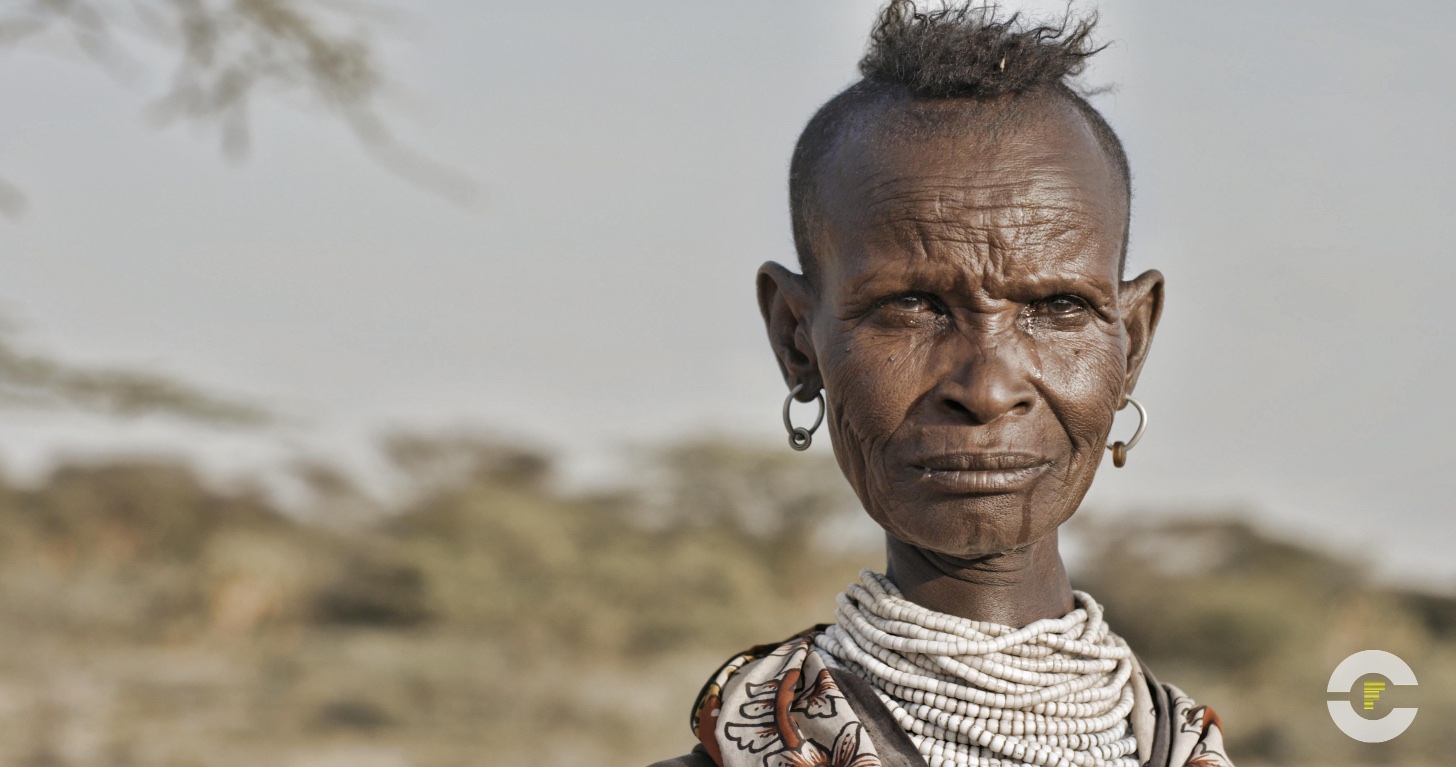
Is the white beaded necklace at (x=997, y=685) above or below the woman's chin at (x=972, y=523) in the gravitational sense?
below

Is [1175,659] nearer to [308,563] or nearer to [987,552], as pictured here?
[308,563]

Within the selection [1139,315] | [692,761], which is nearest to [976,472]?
[1139,315]

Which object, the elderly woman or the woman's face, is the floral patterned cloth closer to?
the elderly woman

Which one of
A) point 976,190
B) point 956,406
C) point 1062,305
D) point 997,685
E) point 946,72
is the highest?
point 946,72

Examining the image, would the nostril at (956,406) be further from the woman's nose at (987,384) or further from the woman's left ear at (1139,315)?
the woman's left ear at (1139,315)

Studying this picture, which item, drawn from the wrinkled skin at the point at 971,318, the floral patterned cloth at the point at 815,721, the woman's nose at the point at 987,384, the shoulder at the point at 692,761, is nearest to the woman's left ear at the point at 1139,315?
the wrinkled skin at the point at 971,318

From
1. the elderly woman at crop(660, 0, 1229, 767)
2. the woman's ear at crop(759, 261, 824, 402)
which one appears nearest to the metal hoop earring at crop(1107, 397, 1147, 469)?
the elderly woman at crop(660, 0, 1229, 767)

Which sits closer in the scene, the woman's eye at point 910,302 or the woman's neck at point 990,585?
the woman's eye at point 910,302

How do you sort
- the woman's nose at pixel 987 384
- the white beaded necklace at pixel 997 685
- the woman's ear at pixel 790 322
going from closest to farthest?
A: 1. the woman's nose at pixel 987 384
2. the white beaded necklace at pixel 997 685
3. the woman's ear at pixel 790 322

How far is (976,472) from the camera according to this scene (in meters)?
1.72

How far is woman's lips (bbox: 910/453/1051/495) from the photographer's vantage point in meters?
1.72

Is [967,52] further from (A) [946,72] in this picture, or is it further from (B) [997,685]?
(B) [997,685]

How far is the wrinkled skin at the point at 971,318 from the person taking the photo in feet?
5.65

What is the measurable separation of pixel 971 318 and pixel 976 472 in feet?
0.64
